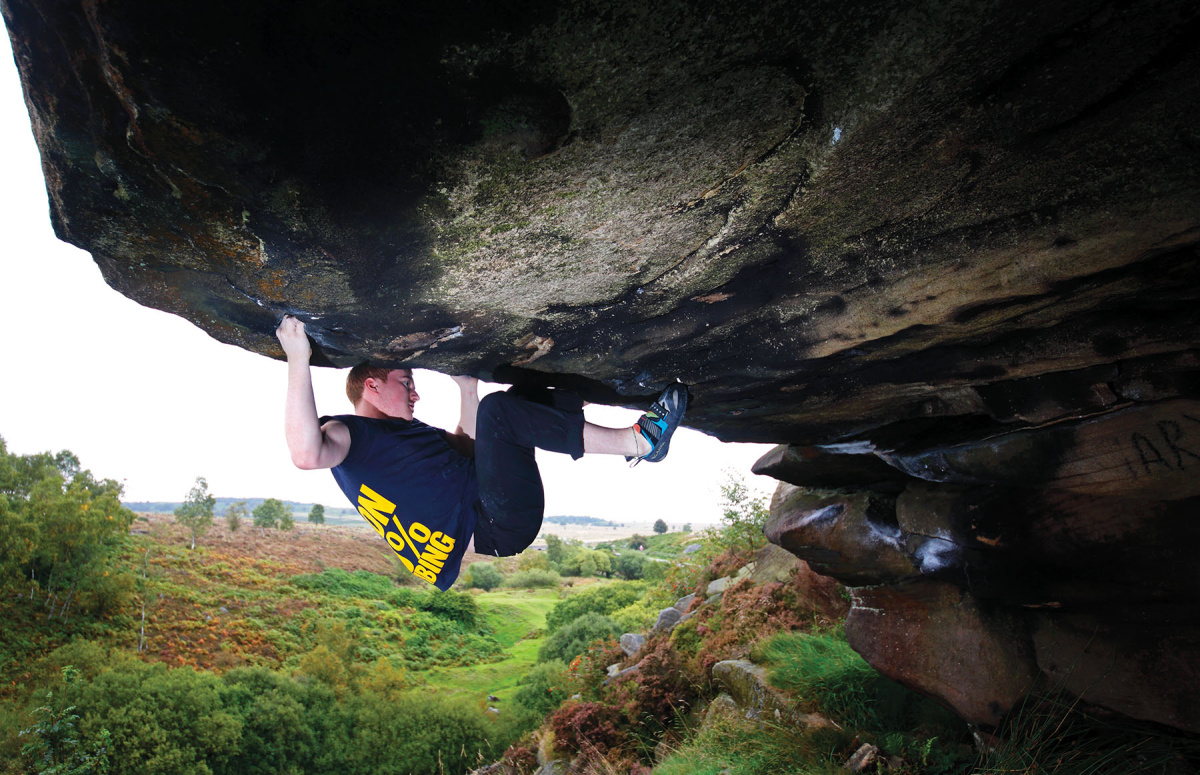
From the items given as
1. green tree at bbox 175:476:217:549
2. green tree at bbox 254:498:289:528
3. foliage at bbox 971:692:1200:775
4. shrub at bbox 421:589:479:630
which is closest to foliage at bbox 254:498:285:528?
green tree at bbox 254:498:289:528

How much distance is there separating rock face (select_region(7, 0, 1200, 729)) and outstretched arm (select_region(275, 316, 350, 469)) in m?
0.15

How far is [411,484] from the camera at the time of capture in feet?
11.9

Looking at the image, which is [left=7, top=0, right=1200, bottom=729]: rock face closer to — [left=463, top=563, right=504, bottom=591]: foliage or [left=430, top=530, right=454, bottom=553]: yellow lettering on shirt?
[left=430, top=530, right=454, bottom=553]: yellow lettering on shirt

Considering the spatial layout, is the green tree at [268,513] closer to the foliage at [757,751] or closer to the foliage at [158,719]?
the foliage at [158,719]

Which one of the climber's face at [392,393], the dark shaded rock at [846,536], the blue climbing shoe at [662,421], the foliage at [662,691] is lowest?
the foliage at [662,691]

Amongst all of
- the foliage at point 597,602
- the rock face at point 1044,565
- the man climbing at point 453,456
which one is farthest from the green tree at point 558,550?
the man climbing at point 453,456

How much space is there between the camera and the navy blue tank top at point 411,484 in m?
3.51

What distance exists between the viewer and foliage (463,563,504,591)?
5150 centimetres

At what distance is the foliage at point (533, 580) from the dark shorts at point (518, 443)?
52070mm

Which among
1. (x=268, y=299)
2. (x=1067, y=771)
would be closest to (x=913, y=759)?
(x=1067, y=771)

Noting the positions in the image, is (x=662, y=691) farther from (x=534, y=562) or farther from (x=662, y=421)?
(x=534, y=562)

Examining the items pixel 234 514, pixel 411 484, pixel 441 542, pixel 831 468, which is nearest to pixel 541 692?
pixel 831 468

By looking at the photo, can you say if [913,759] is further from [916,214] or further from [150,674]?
[150,674]

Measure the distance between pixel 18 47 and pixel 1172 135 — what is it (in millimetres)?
3644
